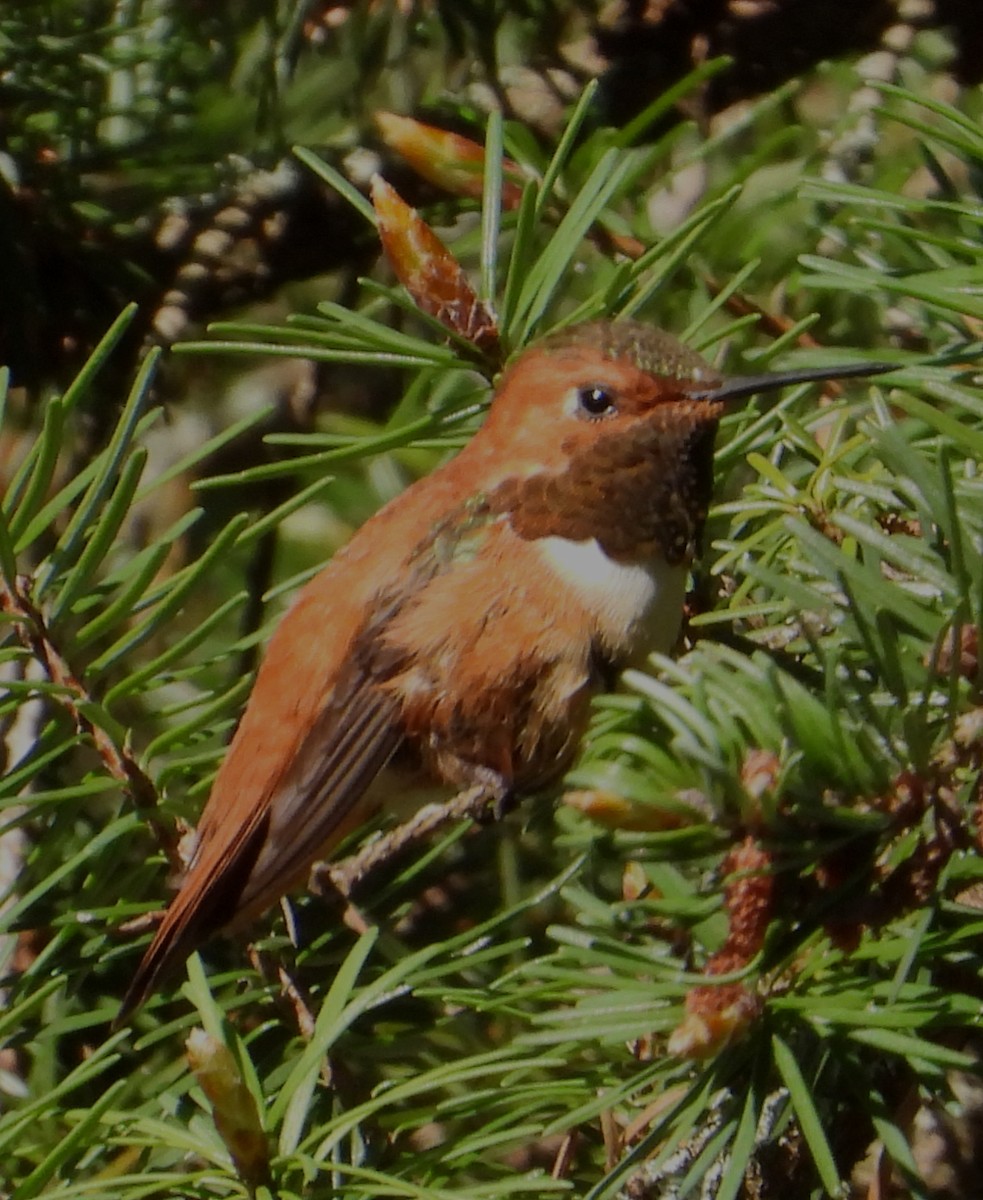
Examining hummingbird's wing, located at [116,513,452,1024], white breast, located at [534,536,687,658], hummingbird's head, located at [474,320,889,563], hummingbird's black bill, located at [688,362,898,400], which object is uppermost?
hummingbird's black bill, located at [688,362,898,400]

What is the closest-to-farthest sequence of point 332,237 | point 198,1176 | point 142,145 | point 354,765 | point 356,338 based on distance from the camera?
1. point 198,1176
2. point 356,338
3. point 354,765
4. point 142,145
5. point 332,237

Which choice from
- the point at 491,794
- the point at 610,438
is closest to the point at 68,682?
the point at 491,794

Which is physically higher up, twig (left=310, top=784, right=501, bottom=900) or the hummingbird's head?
the hummingbird's head

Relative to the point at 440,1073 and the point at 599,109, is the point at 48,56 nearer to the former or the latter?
the point at 599,109

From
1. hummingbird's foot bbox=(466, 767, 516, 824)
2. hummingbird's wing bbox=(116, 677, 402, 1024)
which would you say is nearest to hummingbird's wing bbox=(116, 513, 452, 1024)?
hummingbird's wing bbox=(116, 677, 402, 1024)

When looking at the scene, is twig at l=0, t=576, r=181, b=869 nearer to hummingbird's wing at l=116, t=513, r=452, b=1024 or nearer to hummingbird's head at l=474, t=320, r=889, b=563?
hummingbird's wing at l=116, t=513, r=452, b=1024

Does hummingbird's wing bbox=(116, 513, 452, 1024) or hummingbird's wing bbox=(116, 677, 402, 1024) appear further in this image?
hummingbird's wing bbox=(116, 513, 452, 1024)

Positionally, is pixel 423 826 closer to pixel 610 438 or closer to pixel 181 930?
pixel 181 930

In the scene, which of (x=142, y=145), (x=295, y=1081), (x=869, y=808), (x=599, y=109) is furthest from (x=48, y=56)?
(x=869, y=808)
